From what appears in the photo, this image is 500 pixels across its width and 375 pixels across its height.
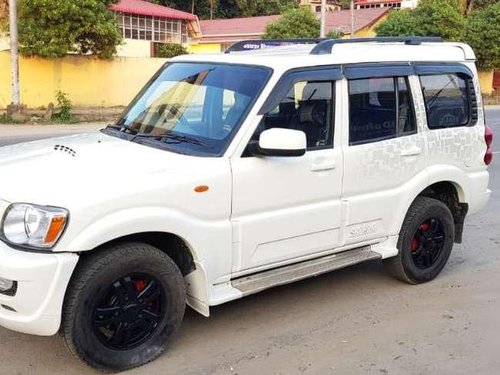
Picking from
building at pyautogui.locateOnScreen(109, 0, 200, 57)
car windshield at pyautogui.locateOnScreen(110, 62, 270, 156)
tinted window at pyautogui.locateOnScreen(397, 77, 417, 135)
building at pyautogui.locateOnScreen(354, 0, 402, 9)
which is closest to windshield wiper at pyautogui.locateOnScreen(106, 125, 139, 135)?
car windshield at pyautogui.locateOnScreen(110, 62, 270, 156)

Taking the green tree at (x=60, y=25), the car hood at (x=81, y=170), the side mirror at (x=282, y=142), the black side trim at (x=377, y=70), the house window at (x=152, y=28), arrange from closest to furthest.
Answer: the car hood at (x=81, y=170) < the side mirror at (x=282, y=142) < the black side trim at (x=377, y=70) < the green tree at (x=60, y=25) < the house window at (x=152, y=28)

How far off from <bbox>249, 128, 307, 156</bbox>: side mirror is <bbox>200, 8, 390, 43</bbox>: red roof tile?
4134 centimetres

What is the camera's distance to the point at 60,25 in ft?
69.2

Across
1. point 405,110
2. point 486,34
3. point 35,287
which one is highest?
point 486,34

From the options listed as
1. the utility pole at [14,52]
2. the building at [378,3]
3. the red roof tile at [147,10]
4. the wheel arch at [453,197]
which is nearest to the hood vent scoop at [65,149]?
the wheel arch at [453,197]

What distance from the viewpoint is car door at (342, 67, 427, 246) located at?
14.5 ft

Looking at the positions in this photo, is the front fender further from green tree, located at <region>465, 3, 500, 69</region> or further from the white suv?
green tree, located at <region>465, 3, 500, 69</region>

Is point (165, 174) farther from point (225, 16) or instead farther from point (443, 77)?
point (225, 16)

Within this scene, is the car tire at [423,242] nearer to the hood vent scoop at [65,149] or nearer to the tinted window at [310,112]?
the tinted window at [310,112]

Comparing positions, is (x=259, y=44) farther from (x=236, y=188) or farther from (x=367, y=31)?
(x=367, y=31)

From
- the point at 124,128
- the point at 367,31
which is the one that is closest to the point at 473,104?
the point at 124,128

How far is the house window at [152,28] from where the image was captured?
42.2 m

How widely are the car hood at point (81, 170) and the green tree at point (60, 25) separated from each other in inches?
714

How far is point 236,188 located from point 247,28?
44630 millimetres
